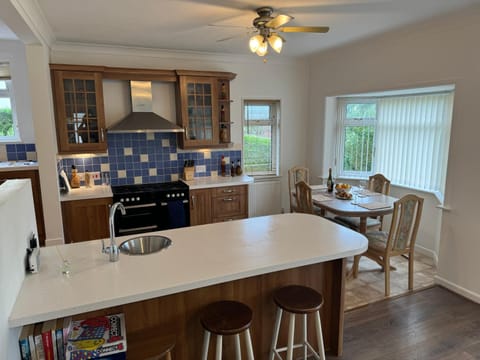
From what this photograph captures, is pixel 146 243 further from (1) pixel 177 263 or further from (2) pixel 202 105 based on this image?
(2) pixel 202 105

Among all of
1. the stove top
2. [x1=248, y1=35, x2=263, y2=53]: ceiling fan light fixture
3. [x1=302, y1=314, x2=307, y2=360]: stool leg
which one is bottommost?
[x1=302, y1=314, x2=307, y2=360]: stool leg

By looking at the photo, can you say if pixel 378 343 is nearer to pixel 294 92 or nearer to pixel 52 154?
pixel 52 154

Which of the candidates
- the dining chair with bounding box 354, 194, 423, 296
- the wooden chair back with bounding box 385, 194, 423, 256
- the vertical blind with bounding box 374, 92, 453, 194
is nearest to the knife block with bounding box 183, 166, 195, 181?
the dining chair with bounding box 354, 194, 423, 296

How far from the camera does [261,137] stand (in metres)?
5.45

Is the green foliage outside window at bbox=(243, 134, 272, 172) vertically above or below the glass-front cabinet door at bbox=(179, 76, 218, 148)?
below

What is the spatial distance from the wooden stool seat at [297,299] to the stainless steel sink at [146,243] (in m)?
0.82

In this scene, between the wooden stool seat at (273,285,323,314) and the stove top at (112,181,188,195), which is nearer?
the wooden stool seat at (273,285,323,314)

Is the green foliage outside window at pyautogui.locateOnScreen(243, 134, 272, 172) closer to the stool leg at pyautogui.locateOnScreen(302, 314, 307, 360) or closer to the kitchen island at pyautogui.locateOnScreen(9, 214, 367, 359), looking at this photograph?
the kitchen island at pyautogui.locateOnScreen(9, 214, 367, 359)

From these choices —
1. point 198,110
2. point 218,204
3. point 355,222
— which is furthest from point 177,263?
point 198,110

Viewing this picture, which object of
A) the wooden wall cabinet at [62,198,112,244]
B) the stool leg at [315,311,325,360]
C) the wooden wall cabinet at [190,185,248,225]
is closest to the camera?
the stool leg at [315,311,325,360]

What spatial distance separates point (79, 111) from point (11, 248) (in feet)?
9.58

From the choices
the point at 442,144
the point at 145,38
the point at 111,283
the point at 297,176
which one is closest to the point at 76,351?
the point at 111,283

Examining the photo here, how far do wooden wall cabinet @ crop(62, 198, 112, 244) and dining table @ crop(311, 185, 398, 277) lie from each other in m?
2.56

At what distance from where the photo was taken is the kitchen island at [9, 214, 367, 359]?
1.56 metres
